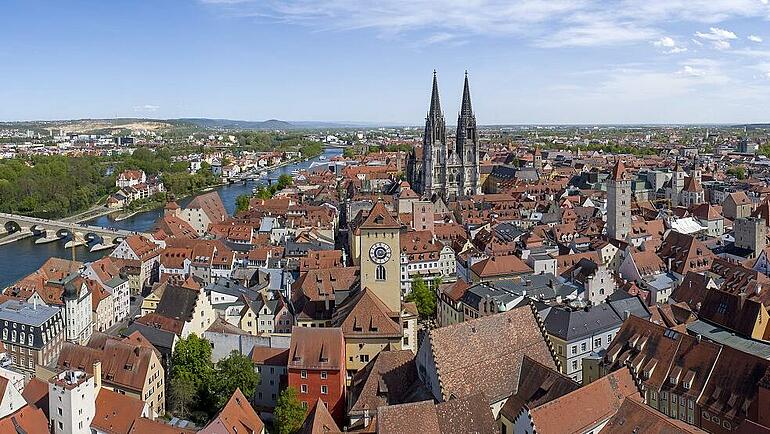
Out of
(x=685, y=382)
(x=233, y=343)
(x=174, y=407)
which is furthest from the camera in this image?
(x=233, y=343)

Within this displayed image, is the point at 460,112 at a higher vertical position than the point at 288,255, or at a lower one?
higher

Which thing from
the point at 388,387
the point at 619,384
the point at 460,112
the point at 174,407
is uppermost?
the point at 460,112

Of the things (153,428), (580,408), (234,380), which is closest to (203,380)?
(234,380)

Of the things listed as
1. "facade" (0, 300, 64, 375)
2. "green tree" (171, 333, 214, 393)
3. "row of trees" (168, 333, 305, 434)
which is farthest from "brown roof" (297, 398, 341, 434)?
"facade" (0, 300, 64, 375)

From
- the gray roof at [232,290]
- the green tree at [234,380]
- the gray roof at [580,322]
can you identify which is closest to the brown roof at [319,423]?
the green tree at [234,380]

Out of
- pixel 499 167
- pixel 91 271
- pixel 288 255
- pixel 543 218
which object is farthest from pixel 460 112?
pixel 91 271

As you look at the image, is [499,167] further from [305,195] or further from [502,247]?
[502,247]

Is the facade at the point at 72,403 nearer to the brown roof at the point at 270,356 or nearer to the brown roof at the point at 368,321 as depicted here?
the brown roof at the point at 270,356

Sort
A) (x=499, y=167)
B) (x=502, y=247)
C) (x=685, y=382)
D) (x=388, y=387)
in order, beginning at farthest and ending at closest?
(x=499, y=167)
(x=502, y=247)
(x=388, y=387)
(x=685, y=382)
